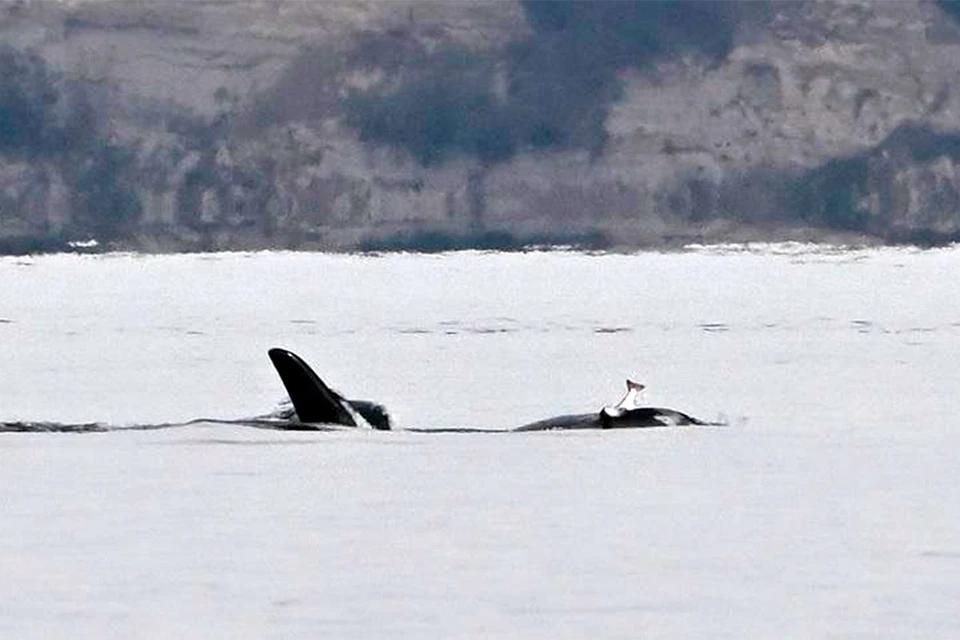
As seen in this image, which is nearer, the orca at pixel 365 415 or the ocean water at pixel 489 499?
the ocean water at pixel 489 499

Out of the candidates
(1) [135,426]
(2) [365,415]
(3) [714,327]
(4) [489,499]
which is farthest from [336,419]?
(3) [714,327]

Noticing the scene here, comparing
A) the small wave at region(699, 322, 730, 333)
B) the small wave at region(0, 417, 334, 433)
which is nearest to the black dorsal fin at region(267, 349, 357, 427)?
the small wave at region(0, 417, 334, 433)

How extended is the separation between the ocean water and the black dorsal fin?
283 millimetres

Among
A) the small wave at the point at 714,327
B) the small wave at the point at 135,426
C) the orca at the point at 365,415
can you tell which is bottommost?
the small wave at the point at 714,327

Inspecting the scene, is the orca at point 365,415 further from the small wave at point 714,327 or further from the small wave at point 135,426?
the small wave at point 714,327

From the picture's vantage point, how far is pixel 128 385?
97.3 ft

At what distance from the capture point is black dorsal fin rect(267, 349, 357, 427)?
20.6 m

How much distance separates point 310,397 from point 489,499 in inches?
194

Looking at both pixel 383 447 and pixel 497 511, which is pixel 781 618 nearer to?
pixel 497 511

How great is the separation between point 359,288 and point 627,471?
232 ft

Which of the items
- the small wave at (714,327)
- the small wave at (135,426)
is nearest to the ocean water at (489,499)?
the small wave at (135,426)

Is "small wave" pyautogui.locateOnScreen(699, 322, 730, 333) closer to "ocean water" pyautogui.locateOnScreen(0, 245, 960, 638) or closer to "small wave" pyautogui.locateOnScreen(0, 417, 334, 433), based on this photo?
"ocean water" pyautogui.locateOnScreen(0, 245, 960, 638)

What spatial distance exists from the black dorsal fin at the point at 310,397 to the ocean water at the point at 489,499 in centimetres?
28

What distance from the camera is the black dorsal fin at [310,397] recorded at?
20567 mm
